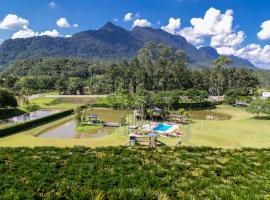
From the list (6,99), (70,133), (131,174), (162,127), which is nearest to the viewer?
(131,174)

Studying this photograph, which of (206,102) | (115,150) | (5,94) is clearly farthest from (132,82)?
(115,150)

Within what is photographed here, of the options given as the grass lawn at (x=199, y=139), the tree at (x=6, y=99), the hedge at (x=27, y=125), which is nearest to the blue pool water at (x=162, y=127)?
the grass lawn at (x=199, y=139)

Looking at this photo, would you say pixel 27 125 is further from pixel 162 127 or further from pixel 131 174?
pixel 131 174

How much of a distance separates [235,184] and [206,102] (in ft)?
235

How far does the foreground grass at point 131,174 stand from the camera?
22.6ft

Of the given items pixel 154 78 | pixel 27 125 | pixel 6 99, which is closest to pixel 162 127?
pixel 27 125

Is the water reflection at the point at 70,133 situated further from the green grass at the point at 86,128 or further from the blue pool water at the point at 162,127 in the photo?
the blue pool water at the point at 162,127

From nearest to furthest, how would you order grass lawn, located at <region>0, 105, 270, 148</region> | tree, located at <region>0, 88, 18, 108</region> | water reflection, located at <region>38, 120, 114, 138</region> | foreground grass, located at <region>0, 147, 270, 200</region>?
foreground grass, located at <region>0, 147, 270, 200</region> < grass lawn, located at <region>0, 105, 270, 148</region> < water reflection, located at <region>38, 120, 114, 138</region> < tree, located at <region>0, 88, 18, 108</region>

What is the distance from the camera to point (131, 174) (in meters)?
8.17

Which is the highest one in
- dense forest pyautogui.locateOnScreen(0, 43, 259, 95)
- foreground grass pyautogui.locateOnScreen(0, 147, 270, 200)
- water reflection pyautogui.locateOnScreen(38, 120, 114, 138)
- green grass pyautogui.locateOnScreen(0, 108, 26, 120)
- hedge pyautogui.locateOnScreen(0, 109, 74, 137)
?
dense forest pyautogui.locateOnScreen(0, 43, 259, 95)

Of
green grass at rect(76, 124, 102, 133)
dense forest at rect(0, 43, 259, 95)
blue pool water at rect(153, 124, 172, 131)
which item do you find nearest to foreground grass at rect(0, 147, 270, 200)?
green grass at rect(76, 124, 102, 133)

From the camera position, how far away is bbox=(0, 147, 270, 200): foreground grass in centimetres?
688

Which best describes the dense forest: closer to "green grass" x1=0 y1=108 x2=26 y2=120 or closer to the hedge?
"green grass" x1=0 y1=108 x2=26 y2=120

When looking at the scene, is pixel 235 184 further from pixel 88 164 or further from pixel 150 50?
pixel 150 50
